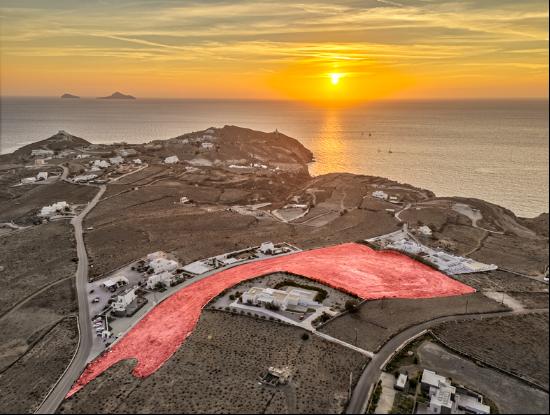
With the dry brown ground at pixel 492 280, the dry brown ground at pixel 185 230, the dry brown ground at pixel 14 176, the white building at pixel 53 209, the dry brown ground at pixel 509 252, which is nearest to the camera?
the dry brown ground at pixel 492 280

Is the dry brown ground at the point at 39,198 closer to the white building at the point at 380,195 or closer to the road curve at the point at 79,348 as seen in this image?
the road curve at the point at 79,348

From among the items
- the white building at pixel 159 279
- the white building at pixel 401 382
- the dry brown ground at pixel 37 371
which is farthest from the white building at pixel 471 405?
the white building at pixel 159 279

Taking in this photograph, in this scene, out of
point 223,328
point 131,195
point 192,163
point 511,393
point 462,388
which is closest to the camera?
point 511,393

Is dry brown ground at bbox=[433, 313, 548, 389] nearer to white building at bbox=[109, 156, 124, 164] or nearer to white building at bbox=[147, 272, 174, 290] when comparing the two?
white building at bbox=[147, 272, 174, 290]

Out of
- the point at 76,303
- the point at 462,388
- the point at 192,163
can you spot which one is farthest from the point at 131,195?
the point at 462,388

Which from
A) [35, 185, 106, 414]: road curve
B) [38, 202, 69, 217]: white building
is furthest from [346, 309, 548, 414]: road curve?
[38, 202, 69, 217]: white building

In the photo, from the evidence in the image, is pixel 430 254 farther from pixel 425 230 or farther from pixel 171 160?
pixel 171 160

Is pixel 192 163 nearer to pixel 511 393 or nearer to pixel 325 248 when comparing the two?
pixel 325 248
